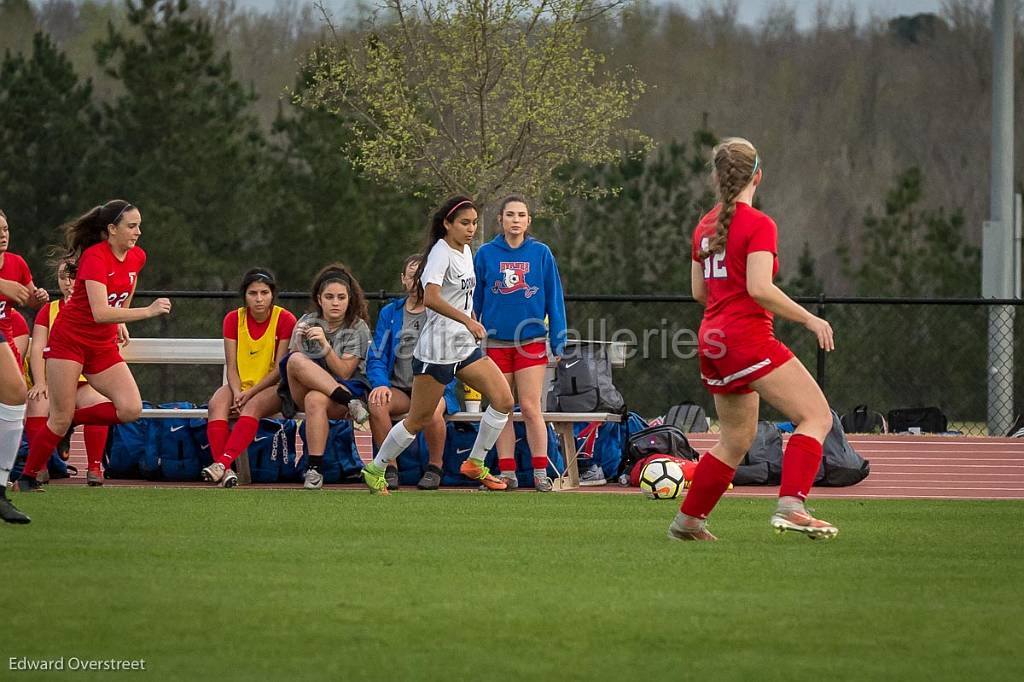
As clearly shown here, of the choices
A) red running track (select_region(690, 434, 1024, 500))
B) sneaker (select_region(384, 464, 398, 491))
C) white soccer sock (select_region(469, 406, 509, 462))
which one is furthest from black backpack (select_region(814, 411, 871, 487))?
sneaker (select_region(384, 464, 398, 491))

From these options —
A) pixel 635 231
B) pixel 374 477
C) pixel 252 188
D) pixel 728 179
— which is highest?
pixel 252 188

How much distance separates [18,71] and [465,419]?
17208mm

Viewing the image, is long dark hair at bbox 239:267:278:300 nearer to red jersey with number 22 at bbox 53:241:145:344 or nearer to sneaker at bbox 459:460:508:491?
red jersey with number 22 at bbox 53:241:145:344

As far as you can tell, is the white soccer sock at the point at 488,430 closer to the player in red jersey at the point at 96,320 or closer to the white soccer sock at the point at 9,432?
the player in red jersey at the point at 96,320

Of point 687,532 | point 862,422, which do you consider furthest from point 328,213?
point 687,532

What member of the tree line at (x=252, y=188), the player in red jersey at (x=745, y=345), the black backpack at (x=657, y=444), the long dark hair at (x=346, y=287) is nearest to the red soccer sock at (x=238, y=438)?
the long dark hair at (x=346, y=287)

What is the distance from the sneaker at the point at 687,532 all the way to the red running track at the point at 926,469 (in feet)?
10.7

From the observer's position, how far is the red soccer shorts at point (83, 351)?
9.50 meters

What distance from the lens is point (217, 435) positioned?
10.9 metres

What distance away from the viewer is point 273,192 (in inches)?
982

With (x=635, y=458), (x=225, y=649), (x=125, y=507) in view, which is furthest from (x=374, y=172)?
(x=225, y=649)

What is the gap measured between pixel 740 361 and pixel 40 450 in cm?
510

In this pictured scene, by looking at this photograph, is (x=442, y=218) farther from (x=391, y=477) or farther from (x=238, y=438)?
(x=238, y=438)

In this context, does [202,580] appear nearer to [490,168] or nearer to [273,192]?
[490,168]
